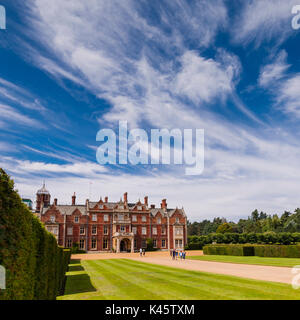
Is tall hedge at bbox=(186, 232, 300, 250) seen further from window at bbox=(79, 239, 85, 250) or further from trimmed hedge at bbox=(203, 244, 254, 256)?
window at bbox=(79, 239, 85, 250)

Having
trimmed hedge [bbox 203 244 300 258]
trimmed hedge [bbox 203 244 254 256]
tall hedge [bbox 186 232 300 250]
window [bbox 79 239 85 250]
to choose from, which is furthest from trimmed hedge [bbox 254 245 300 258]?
window [bbox 79 239 85 250]

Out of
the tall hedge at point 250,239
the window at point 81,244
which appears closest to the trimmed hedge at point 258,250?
the tall hedge at point 250,239

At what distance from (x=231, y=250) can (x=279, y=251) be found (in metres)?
7.52

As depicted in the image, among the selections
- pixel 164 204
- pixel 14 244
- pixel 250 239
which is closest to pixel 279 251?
pixel 250 239

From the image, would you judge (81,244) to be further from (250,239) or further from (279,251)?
(279,251)

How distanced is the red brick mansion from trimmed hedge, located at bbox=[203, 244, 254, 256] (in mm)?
21738

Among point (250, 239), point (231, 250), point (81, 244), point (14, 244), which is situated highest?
point (14, 244)

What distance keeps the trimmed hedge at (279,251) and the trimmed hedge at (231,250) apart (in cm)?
145

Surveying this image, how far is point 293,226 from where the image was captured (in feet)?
335

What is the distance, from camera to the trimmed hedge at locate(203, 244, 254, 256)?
43.3 meters

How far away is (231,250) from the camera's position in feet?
148
